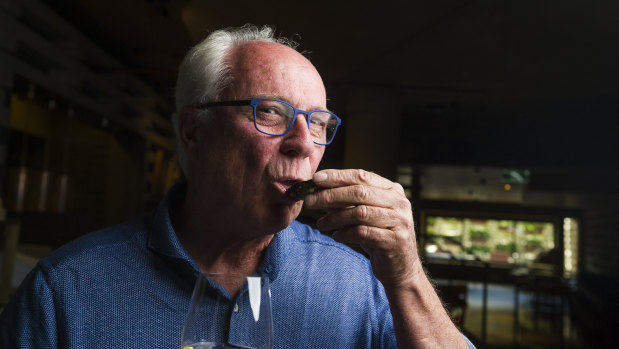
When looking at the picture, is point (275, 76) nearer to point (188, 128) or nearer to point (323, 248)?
point (188, 128)

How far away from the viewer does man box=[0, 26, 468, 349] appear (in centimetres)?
102

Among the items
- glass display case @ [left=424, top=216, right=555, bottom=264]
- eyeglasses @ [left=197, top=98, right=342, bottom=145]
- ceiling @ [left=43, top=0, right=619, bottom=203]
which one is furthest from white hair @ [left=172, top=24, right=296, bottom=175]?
glass display case @ [left=424, top=216, right=555, bottom=264]

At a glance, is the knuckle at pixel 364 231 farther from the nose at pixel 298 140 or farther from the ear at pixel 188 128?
the ear at pixel 188 128

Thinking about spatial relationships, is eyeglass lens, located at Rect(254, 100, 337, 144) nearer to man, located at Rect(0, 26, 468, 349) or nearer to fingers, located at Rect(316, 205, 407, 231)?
man, located at Rect(0, 26, 468, 349)

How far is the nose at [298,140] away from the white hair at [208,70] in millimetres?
212

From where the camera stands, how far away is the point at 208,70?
125cm

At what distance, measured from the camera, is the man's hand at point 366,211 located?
89 cm

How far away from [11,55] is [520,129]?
909cm

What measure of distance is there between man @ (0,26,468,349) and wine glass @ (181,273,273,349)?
0.84ft

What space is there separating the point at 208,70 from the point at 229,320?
740mm

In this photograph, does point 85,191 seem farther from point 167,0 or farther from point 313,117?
point 313,117

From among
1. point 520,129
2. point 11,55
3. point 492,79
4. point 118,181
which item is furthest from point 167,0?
point 520,129

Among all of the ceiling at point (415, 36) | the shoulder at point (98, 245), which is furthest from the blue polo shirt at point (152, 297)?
the ceiling at point (415, 36)

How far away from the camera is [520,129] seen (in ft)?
33.3
